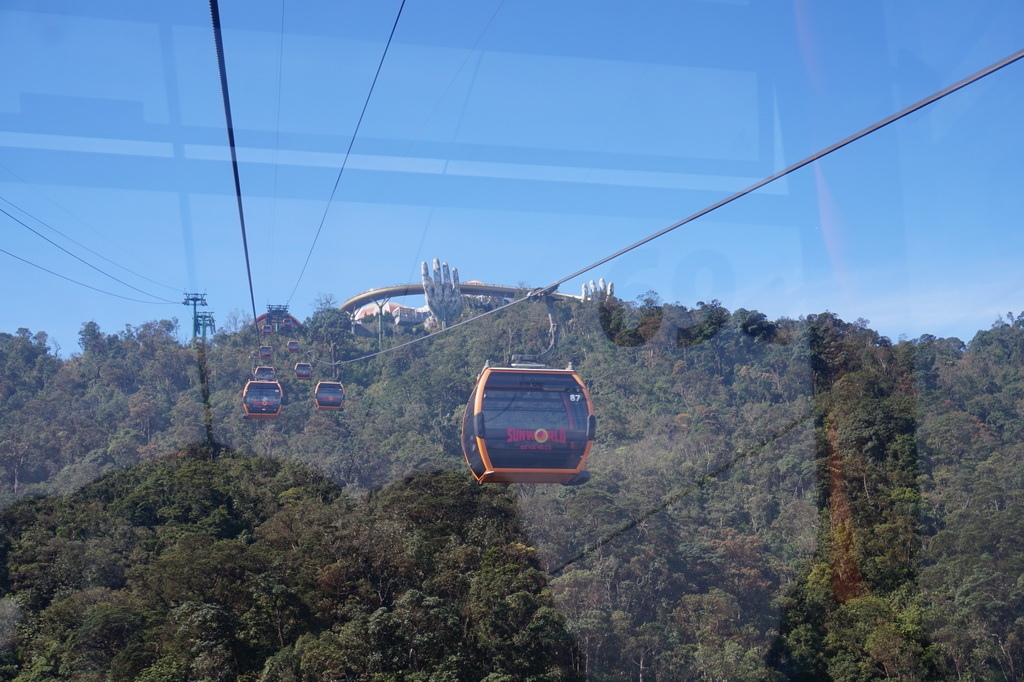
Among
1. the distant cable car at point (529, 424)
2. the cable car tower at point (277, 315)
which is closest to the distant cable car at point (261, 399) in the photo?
the distant cable car at point (529, 424)

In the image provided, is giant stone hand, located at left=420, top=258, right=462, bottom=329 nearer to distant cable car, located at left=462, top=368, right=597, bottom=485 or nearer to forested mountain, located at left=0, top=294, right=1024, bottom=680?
forested mountain, located at left=0, top=294, right=1024, bottom=680

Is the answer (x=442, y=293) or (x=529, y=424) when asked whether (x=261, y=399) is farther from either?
(x=442, y=293)

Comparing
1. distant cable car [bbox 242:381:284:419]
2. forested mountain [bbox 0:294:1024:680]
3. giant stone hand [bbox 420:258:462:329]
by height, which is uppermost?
giant stone hand [bbox 420:258:462:329]

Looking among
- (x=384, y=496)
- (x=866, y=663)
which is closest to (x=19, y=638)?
(x=384, y=496)

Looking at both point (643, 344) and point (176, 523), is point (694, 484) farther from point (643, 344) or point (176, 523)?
point (176, 523)

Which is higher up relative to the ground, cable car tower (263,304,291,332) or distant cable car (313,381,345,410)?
cable car tower (263,304,291,332)

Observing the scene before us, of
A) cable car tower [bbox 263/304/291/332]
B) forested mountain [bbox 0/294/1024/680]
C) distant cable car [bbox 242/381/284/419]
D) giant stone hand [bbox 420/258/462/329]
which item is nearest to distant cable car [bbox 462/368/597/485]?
forested mountain [bbox 0/294/1024/680]

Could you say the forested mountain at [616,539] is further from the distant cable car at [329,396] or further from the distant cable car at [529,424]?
the distant cable car at [529,424]

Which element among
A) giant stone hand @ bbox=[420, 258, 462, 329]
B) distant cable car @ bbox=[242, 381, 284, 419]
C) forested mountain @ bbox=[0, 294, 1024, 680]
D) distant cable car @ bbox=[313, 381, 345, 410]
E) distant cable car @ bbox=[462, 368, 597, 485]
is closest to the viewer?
distant cable car @ bbox=[462, 368, 597, 485]
